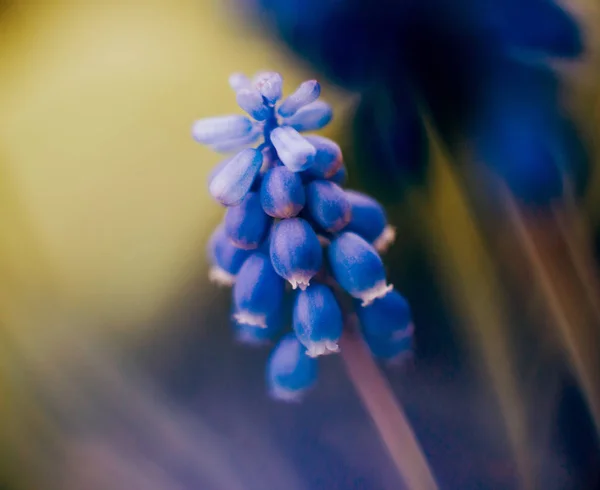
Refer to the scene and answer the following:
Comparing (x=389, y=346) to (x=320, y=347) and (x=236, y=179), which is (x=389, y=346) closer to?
(x=320, y=347)

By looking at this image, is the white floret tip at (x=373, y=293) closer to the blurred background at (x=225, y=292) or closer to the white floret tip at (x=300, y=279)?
the white floret tip at (x=300, y=279)

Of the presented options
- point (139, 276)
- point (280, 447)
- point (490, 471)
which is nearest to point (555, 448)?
point (490, 471)

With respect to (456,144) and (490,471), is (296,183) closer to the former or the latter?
(456,144)

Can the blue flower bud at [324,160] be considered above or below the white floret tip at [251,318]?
above

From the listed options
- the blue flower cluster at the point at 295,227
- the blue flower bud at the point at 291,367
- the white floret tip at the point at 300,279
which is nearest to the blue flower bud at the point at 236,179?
the blue flower cluster at the point at 295,227

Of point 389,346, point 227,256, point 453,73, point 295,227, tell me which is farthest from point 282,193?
point 453,73

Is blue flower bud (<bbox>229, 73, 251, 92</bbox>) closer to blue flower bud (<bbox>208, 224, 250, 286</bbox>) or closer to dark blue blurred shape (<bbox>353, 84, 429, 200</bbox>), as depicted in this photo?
blue flower bud (<bbox>208, 224, 250, 286</bbox>)

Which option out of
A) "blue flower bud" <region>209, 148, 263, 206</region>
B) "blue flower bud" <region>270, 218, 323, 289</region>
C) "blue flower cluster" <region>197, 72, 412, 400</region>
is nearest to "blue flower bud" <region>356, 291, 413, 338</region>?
"blue flower cluster" <region>197, 72, 412, 400</region>
